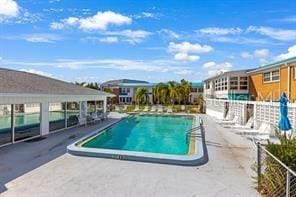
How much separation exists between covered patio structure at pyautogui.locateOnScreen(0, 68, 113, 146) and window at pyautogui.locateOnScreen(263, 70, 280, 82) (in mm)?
15905

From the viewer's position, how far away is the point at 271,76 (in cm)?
2759

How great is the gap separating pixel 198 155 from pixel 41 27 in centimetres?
1506

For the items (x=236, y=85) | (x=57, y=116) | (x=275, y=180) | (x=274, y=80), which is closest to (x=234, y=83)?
(x=236, y=85)

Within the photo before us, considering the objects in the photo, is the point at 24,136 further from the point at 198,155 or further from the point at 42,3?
the point at 198,155

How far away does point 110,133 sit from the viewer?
22.1 meters

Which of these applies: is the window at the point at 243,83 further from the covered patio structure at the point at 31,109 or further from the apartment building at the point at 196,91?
the apartment building at the point at 196,91

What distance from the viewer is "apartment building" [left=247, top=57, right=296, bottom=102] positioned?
22.9m

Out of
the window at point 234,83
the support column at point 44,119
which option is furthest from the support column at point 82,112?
the window at point 234,83

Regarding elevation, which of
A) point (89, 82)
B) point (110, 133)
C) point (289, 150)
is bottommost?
point (110, 133)

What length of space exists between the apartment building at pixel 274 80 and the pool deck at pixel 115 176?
463 inches

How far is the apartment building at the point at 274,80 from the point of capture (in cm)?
2291

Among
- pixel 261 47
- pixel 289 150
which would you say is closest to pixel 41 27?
pixel 289 150

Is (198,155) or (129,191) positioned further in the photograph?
(198,155)

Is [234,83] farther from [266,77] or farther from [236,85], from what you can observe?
[266,77]
